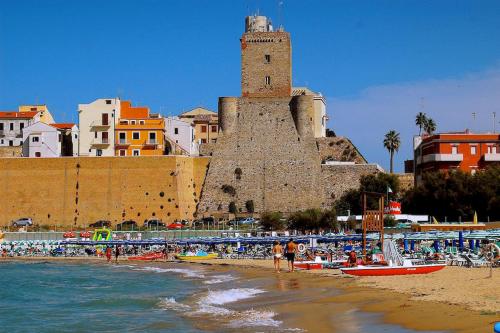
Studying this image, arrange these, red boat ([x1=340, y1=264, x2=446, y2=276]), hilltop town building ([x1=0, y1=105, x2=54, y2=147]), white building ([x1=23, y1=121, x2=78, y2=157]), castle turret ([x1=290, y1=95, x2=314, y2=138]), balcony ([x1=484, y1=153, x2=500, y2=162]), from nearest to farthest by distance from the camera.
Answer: red boat ([x1=340, y1=264, x2=446, y2=276]), balcony ([x1=484, y1=153, x2=500, y2=162]), castle turret ([x1=290, y1=95, x2=314, y2=138]), white building ([x1=23, y1=121, x2=78, y2=157]), hilltop town building ([x1=0, y1=105, x2=54, y2=147])

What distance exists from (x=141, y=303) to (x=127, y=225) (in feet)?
128

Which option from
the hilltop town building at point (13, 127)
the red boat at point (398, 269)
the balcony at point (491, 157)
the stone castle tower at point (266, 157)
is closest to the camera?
the red boat at point (398, 269)

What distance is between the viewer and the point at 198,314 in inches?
887

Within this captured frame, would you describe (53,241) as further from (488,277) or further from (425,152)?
(488,277)

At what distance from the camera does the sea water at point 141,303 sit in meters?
20.3

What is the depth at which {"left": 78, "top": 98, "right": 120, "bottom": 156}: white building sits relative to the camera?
71.2m

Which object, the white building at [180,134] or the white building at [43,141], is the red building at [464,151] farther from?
the white building at [43,141]

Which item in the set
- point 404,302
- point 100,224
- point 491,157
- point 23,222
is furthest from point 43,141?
point 404,302

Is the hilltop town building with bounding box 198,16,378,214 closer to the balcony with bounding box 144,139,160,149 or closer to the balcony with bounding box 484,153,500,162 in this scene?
the balcony with bounding box 144,139,160,149

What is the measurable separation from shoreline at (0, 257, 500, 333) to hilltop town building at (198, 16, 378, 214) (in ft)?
113

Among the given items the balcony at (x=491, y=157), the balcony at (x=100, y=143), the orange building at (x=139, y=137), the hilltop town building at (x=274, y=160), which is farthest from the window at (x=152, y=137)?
the balcony at (x=491, y=157)

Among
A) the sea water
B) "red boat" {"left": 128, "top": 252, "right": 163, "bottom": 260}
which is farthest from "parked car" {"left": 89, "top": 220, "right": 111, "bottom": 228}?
the sea water

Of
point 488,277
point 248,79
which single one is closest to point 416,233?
A: point 488,277

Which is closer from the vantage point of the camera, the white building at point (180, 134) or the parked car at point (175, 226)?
the parked car at point (175, 226)
